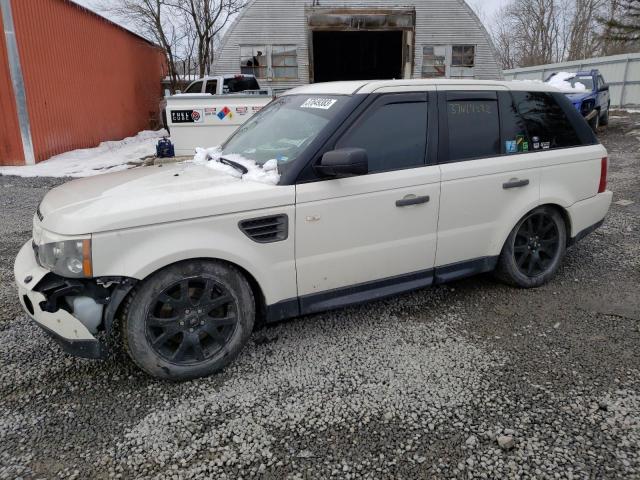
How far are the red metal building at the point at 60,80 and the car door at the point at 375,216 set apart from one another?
1106 centimetres

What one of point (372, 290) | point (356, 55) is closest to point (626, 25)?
point (356, 55)

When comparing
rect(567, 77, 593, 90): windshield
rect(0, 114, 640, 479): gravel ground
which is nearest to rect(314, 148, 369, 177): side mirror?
rect(0, 114, 640, 479): gravel ground

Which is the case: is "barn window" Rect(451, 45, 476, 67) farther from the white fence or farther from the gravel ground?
the gravel ground

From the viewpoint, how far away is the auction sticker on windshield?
346 cm

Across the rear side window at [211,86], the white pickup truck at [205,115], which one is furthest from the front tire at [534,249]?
the rear side window at [211,86]

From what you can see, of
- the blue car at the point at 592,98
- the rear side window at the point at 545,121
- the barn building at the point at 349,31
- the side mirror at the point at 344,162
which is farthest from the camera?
the barn building at the point at 349,31

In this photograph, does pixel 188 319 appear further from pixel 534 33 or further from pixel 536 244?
pixel 534 33

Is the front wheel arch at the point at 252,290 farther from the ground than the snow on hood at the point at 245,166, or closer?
closer

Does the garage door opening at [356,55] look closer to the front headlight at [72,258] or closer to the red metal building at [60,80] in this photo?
the red metal building at [60,80]

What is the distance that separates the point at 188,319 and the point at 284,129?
1576 millimetres

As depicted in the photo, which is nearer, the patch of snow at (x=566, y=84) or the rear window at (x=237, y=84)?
the rear window at (x=237, y=84)

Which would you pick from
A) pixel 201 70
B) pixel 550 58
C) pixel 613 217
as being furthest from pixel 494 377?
pixel 550 58

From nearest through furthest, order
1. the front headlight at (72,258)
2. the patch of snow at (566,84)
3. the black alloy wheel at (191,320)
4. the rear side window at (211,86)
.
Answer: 1. the front headlight at (72,258)
2. the black alloy wheel at (191,320)
3. the patch of snow at (566,84)
4. the rear side window at (211,86)

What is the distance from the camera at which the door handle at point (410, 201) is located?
3410mm
